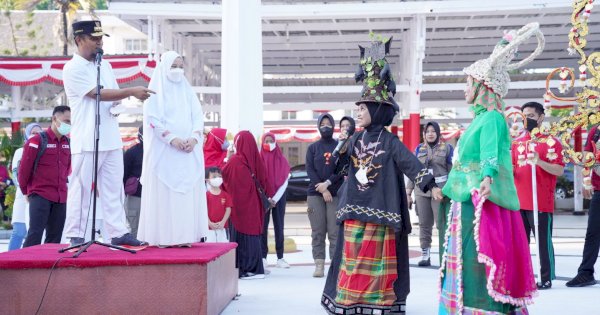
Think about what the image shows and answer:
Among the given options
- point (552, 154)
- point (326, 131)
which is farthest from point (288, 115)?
point (552, 154)

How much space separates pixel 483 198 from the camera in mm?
5797

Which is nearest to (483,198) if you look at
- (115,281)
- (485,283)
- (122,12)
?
(485,283)

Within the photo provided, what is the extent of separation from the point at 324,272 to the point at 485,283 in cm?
454

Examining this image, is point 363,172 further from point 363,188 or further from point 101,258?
point 101,258

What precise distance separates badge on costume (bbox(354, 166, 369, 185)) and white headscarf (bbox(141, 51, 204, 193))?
141 centimetres

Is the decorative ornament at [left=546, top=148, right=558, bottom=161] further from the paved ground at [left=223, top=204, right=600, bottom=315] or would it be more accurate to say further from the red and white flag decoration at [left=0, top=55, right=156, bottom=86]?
the red and white flag decoration at [left=0, top=55, right=156, bottom=86]

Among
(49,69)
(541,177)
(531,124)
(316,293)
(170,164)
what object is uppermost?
(49,69)

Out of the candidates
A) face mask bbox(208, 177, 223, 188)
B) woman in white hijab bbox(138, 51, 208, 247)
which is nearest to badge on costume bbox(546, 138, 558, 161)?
woman in white hijab bbox(138, 51, 208, 247)

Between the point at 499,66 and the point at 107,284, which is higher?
the point at 499,66

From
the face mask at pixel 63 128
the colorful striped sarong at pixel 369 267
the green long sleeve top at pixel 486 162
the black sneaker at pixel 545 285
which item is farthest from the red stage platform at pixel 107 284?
the black sneaker at pixel 545 285

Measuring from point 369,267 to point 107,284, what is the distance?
1.94 meters

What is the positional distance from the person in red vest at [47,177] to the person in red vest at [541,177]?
4504mm

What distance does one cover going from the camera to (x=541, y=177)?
8.66 metres

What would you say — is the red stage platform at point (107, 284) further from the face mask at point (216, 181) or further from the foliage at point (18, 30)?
the foliage at point (18, 30)
